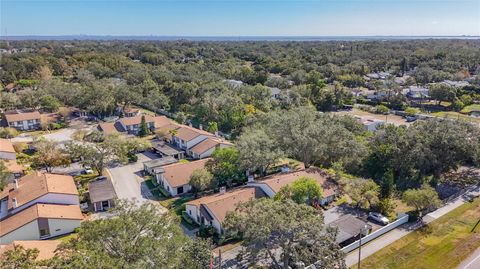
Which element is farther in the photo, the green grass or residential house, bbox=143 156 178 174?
the green grass

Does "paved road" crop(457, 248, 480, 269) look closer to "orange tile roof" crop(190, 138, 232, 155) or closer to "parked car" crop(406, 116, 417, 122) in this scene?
"orange tile roof" crop(190, 138, 232, 155)

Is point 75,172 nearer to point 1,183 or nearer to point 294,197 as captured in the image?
point 1,183

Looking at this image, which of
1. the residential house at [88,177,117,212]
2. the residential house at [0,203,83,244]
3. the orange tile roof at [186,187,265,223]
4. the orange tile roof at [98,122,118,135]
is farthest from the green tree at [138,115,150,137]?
the orange tile roof at [186,187,265,223]

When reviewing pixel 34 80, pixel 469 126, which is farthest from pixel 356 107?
pixel 34 80

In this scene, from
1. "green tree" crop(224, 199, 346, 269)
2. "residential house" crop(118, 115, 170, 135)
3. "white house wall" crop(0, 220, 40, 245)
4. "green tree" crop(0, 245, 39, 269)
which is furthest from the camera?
"residential house" crop(118, 115, 170, 135)

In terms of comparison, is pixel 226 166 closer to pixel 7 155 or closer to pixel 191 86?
pixel 7 155

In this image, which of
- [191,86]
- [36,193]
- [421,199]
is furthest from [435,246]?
[191,86]

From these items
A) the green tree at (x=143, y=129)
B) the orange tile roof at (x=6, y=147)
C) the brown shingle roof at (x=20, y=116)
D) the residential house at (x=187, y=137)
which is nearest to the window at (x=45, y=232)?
the orange tile roof at (x=6, y=147)
